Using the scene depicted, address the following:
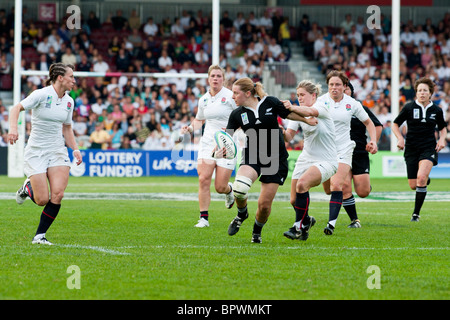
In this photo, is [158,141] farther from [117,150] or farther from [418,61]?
[418,61]

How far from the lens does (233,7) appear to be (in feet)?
114

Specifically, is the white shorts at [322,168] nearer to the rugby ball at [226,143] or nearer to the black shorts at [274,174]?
the black shorts at [274,174]

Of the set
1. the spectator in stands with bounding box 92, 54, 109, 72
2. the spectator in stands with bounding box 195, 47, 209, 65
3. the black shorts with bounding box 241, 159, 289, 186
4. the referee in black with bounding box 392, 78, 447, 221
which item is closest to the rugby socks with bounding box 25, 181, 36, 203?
the black shorts with bounding box 241, 159, 289, 186

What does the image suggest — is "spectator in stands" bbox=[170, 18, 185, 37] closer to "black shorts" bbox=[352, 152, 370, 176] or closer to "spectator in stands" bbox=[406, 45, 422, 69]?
"spectator in stands" bbox=[406, 45, 422, 69]

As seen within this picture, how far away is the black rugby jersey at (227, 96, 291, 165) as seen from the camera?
902cm

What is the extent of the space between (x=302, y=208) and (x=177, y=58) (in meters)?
22.2

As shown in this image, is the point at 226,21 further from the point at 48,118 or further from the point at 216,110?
Answer: the point at 48,118

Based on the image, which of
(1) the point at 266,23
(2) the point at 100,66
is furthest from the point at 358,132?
(1) the point at 266,23

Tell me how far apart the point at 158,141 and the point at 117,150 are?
174 cm

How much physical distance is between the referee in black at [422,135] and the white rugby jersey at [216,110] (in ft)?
10.5

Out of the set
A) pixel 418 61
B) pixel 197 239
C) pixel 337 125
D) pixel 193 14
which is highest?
pixel 193 14

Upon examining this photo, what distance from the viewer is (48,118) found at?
9008mm
